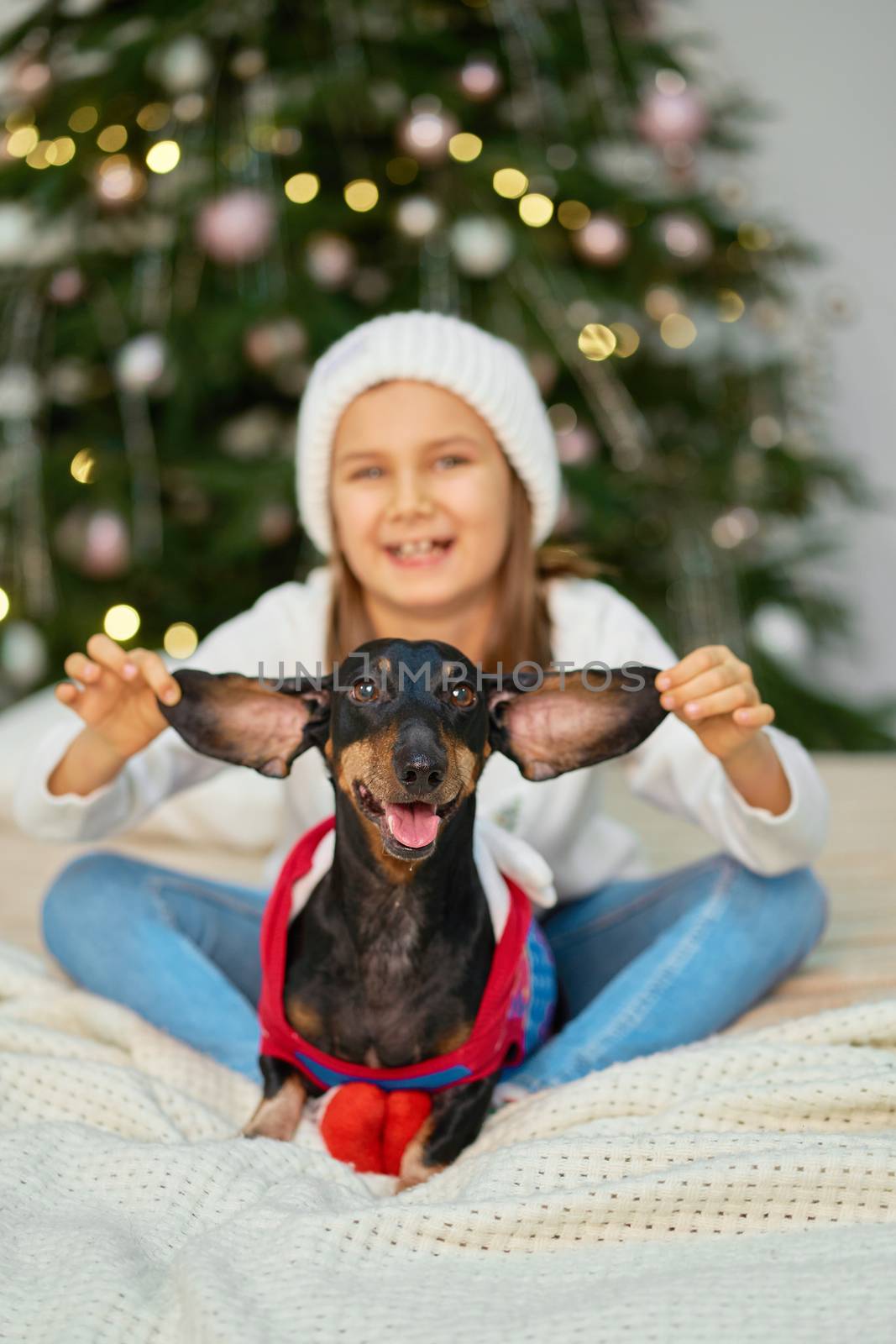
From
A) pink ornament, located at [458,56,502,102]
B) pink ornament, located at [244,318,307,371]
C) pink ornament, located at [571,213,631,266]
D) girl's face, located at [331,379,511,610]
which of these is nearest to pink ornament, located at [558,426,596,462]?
pink ornament, located at [571,213,631,266]

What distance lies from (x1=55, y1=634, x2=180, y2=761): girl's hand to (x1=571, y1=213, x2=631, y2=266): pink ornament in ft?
→ 7.34

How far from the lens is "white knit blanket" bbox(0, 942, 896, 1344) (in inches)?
31.4

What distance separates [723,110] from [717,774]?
2.75 m

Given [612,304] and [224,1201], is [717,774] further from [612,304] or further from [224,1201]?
[612,304]

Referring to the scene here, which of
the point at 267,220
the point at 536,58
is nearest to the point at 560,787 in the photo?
the point at 267,220

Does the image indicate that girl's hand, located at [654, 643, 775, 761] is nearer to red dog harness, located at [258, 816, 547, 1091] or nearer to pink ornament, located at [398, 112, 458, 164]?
red dog harness, located at [258, 816, 547, 1091]

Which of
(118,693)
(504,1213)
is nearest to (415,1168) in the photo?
(504,1213)

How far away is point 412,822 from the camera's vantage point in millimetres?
1053

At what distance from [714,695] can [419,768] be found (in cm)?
32

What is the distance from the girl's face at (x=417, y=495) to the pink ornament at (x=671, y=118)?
6.11 ft

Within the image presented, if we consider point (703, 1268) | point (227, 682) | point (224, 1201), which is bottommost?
point (224, 1201)

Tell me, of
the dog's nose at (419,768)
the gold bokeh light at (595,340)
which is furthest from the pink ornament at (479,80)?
the dog's nose at (419,768)

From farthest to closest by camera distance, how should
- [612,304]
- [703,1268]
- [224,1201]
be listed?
[612,304] → [224,1201] → [703,1268]

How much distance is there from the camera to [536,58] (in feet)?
11.1
